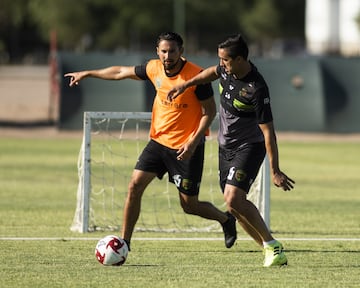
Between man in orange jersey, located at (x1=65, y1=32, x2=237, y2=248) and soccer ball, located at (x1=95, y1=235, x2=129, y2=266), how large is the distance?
398mm

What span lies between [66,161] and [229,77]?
47.9 ft

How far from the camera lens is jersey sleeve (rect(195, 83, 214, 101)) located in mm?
10719

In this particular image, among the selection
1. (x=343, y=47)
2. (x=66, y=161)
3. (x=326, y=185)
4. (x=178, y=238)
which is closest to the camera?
(x=178, y=238)

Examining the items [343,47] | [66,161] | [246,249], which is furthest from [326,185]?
[343,47]

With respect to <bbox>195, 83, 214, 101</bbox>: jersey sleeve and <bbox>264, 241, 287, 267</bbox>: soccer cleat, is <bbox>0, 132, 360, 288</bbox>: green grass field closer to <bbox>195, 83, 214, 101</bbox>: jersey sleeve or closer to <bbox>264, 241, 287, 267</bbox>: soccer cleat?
<bbox>264, 241, 287, 267</bbox>: soccer cleat

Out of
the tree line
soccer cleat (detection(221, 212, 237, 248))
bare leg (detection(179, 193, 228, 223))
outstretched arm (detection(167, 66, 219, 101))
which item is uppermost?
the tree line

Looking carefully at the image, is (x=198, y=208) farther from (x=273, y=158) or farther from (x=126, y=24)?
(x=126, y=24)

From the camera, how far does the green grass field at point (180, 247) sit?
31.4 ft

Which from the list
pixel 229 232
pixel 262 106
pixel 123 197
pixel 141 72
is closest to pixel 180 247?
pixel 229 232

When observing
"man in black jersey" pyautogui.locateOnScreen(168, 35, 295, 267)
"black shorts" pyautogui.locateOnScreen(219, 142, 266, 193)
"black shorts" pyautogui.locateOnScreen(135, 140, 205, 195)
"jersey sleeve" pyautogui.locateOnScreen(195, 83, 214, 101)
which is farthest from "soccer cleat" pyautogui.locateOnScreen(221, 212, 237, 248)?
"jersey sleeve" pyautogui.locateOnScreen(195, 83, 214, 101)

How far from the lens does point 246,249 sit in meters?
11.8

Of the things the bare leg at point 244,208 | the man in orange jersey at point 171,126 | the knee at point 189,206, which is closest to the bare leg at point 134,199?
the man in orange jersey at point 171,126

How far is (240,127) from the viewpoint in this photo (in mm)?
10367

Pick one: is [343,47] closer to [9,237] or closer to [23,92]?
[23,92]
